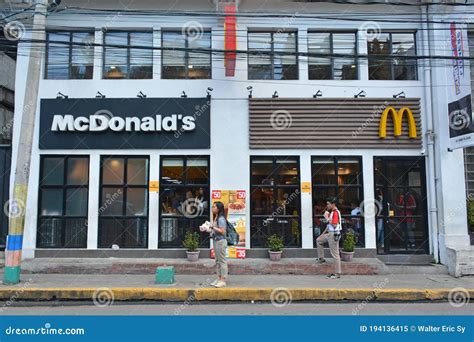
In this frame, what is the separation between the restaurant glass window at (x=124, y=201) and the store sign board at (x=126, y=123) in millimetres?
607

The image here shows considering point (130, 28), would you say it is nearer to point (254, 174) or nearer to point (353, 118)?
point (254, 174)

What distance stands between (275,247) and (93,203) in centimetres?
586

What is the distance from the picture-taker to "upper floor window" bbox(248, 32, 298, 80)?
12.3 meters

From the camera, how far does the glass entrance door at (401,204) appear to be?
Answer: 11867mm

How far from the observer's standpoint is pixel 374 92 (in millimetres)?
12078

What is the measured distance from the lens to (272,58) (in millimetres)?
12391

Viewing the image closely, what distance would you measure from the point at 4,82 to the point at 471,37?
17.1 m

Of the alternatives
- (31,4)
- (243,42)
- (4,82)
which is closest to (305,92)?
(243,42)

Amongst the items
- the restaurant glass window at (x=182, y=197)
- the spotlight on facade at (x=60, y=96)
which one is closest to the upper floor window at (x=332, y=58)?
the restaurant glass window at (x=182, y=197)
